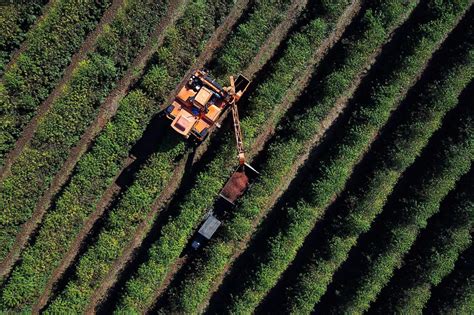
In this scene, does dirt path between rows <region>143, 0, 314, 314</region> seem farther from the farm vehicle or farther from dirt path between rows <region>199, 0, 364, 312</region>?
dirt path between rows <region>199, 0, 364, 312</region>

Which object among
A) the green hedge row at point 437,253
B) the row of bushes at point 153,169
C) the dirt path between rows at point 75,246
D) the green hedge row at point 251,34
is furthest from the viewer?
the dirt path between rows at point 75,246

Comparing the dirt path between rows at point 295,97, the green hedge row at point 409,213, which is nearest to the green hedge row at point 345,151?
the dirt path between rows at point 295,97

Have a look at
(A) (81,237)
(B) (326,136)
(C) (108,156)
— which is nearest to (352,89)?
(B) (326,136)

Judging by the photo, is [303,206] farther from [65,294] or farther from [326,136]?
[65,294]

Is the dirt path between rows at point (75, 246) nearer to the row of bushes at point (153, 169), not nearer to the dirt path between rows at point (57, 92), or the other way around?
the row of bushes at point (153, 169)

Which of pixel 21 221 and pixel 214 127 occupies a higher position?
pixel 214 127

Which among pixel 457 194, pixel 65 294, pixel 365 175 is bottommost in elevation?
pixel 65 294

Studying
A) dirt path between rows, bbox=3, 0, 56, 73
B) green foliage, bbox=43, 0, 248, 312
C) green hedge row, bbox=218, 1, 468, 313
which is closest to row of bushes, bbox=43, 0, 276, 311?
green foliage, bbox=43, 0, 248, 312
